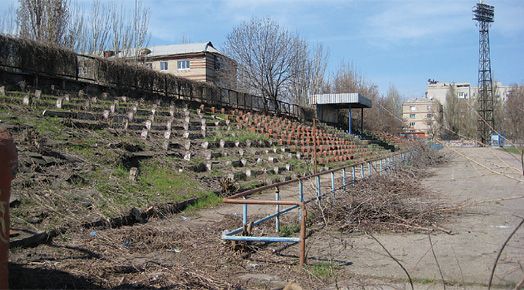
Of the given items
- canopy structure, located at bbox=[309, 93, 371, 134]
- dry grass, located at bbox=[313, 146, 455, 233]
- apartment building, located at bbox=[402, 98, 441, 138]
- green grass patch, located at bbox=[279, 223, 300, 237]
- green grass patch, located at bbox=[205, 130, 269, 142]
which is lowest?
green grass patch, located at bbox=[279, 223, 300, 237]

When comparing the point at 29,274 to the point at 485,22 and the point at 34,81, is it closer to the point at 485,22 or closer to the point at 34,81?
the point at 34,81

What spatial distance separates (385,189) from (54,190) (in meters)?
7.31

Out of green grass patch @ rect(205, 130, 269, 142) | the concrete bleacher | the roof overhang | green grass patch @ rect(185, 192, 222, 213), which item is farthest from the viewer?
the roof overhang

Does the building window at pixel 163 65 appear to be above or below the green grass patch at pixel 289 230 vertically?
above

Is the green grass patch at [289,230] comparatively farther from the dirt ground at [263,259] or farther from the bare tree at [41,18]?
the bare tree at [41,18]

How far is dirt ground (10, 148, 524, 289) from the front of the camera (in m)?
6.07

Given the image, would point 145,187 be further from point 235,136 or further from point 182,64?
point 182,64

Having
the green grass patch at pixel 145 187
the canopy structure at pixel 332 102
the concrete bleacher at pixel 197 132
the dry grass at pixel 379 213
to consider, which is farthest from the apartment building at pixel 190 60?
the dry grass at pixel 379 213

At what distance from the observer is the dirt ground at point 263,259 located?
6.07m

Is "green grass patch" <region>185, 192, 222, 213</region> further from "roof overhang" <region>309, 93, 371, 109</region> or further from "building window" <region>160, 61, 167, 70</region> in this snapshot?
"building window" <region>160, 61, 167, 70</region>

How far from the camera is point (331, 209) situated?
9.98m

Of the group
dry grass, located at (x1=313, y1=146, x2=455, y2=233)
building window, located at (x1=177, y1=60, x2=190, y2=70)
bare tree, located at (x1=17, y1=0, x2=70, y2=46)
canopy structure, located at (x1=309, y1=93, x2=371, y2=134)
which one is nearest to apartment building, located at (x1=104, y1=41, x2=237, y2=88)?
building window, located at (x1=177, y1=60, x2=190, y2=70)

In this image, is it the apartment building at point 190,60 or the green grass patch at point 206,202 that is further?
the apartment building at point 190,60

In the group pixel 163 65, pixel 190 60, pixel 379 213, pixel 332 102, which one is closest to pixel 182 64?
pixel 190 60
